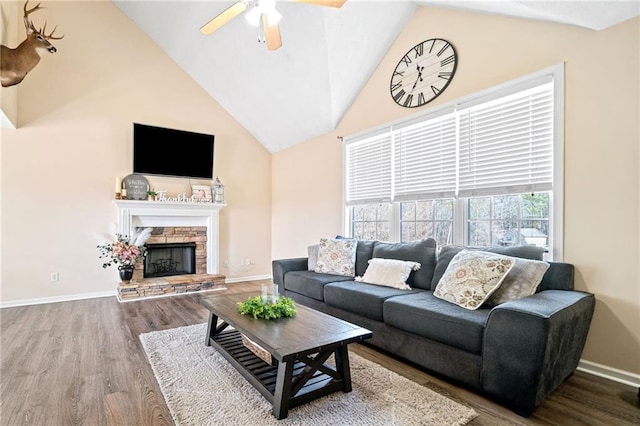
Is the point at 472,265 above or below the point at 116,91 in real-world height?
below

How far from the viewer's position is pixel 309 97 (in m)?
4.75

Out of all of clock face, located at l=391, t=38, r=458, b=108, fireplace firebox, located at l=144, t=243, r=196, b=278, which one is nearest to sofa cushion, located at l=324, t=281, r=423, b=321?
clock face, located at l=391, t=38, r=458, b=108

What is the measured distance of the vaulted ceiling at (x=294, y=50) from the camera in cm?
356

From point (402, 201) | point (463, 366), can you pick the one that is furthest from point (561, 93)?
point (463, 366)

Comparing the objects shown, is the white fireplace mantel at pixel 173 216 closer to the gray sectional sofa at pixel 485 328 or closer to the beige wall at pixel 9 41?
the beige wall at pixel 9 41

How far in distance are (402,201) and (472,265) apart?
155 centimetres

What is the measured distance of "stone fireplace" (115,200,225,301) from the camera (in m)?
4.93

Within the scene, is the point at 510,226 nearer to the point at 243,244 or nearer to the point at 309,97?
the point at 309,97

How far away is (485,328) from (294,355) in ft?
3.87

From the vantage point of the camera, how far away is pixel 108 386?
86.7 inches

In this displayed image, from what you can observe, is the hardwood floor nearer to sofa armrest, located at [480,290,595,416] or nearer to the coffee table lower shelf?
sofa armrest, located at [480,290,595,416]

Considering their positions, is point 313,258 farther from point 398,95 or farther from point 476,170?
point 398,95

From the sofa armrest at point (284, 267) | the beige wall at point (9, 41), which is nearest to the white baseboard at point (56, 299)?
the beige wall at point (9, 41)

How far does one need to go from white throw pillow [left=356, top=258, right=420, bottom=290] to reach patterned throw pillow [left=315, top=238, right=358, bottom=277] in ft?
1.24
